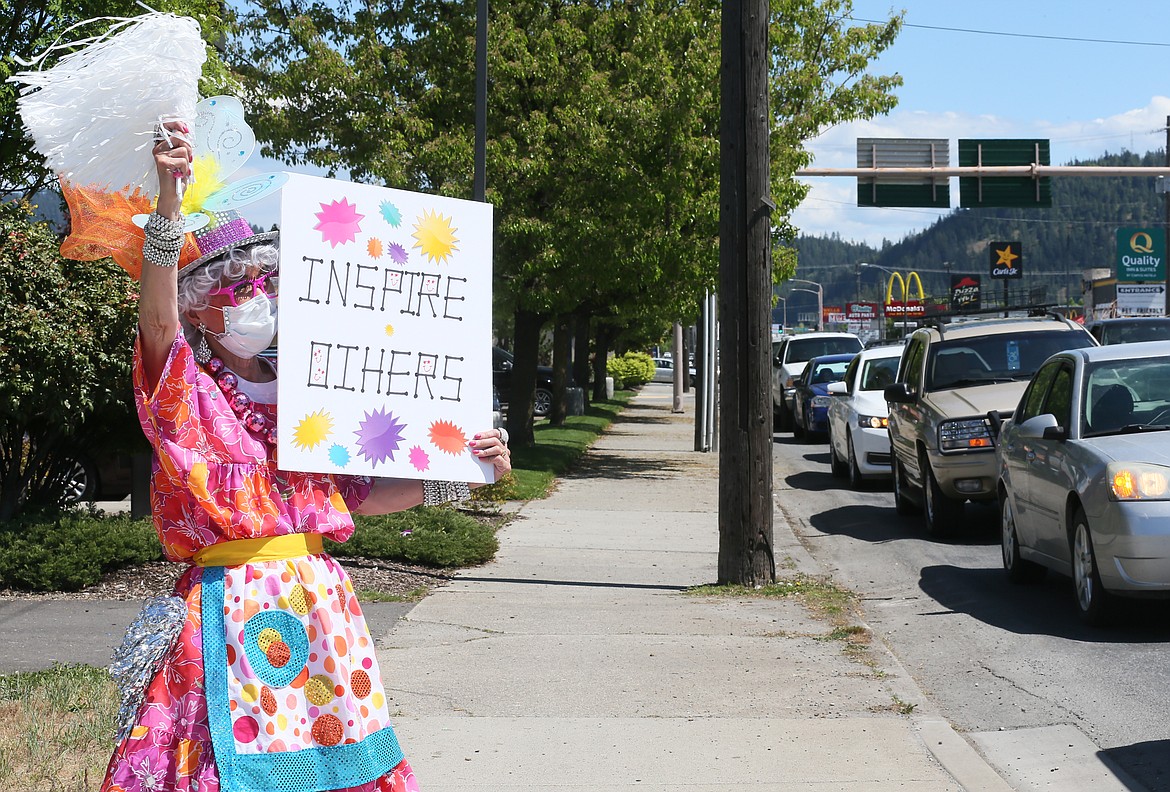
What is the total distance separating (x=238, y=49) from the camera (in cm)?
1980

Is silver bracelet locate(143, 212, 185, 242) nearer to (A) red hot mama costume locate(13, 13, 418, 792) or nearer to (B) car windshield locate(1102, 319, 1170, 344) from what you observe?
(A) red hot mama costume locate(13, 13, 418, 792)

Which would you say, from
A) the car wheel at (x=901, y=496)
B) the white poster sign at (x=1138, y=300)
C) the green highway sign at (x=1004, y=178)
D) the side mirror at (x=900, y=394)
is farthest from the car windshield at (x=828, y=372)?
the white poster sign at (x=1138, y=300)

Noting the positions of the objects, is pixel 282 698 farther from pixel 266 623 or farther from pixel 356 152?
pixel 356 152

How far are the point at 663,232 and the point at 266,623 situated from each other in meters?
16.0

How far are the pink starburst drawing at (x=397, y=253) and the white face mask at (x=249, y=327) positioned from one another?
0.37 meters

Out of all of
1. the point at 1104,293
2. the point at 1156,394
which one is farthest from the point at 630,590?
the point at 1104,293

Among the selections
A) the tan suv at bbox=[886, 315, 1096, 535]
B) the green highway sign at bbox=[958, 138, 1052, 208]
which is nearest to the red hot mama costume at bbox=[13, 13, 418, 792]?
the tan suv at bbox=[886, 315, 1096, 535]

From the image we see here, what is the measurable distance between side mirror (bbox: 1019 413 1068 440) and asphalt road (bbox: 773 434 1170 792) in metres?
1.11

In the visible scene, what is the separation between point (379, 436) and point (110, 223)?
82cm

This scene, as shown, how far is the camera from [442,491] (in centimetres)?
377

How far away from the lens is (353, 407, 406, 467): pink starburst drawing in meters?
3.46

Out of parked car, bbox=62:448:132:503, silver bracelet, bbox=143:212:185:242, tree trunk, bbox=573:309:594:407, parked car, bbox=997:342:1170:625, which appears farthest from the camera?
tree trunk, bbox=573:309:594:407

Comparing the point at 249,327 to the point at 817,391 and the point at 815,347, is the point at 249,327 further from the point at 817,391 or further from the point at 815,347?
the point at 815,347

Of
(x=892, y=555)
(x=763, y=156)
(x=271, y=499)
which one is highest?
(x=763, y=156)
